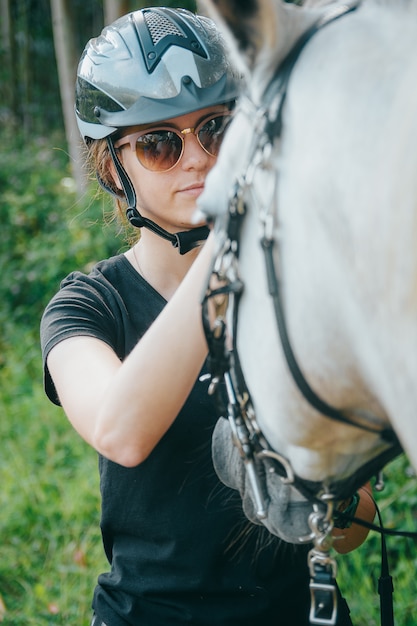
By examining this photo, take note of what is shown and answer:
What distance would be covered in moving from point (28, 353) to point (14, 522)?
7.56 feet

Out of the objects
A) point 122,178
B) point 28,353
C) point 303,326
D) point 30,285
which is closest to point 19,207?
point 30,285

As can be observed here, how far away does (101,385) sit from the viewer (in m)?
1.45

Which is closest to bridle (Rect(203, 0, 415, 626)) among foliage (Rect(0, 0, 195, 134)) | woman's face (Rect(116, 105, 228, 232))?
woman's face (Rect(116, 105, 228, 232))

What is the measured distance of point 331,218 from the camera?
35.4 inches

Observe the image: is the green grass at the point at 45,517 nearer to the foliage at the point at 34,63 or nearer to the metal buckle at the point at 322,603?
the metal buckle at the point at 322,603

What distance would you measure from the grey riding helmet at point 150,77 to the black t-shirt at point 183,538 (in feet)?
1.13

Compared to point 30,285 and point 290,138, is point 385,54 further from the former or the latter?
point 30,285

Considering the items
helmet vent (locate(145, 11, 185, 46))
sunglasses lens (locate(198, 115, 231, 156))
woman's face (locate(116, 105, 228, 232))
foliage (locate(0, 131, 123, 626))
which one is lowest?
foliage (locate(0, 131, 123, 626))

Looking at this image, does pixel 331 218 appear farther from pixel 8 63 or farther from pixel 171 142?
pixel 8 63

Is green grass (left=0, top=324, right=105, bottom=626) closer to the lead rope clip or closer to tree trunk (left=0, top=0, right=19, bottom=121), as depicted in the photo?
the lead rope clip

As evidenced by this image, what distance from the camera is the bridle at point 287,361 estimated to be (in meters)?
1.00

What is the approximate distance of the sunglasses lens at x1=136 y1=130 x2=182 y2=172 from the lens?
1.84 meters

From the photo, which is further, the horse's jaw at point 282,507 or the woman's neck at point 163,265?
the woman's neck at point 163,265

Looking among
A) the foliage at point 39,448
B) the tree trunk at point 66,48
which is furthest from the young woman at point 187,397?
the tree trunk at point 66,48
